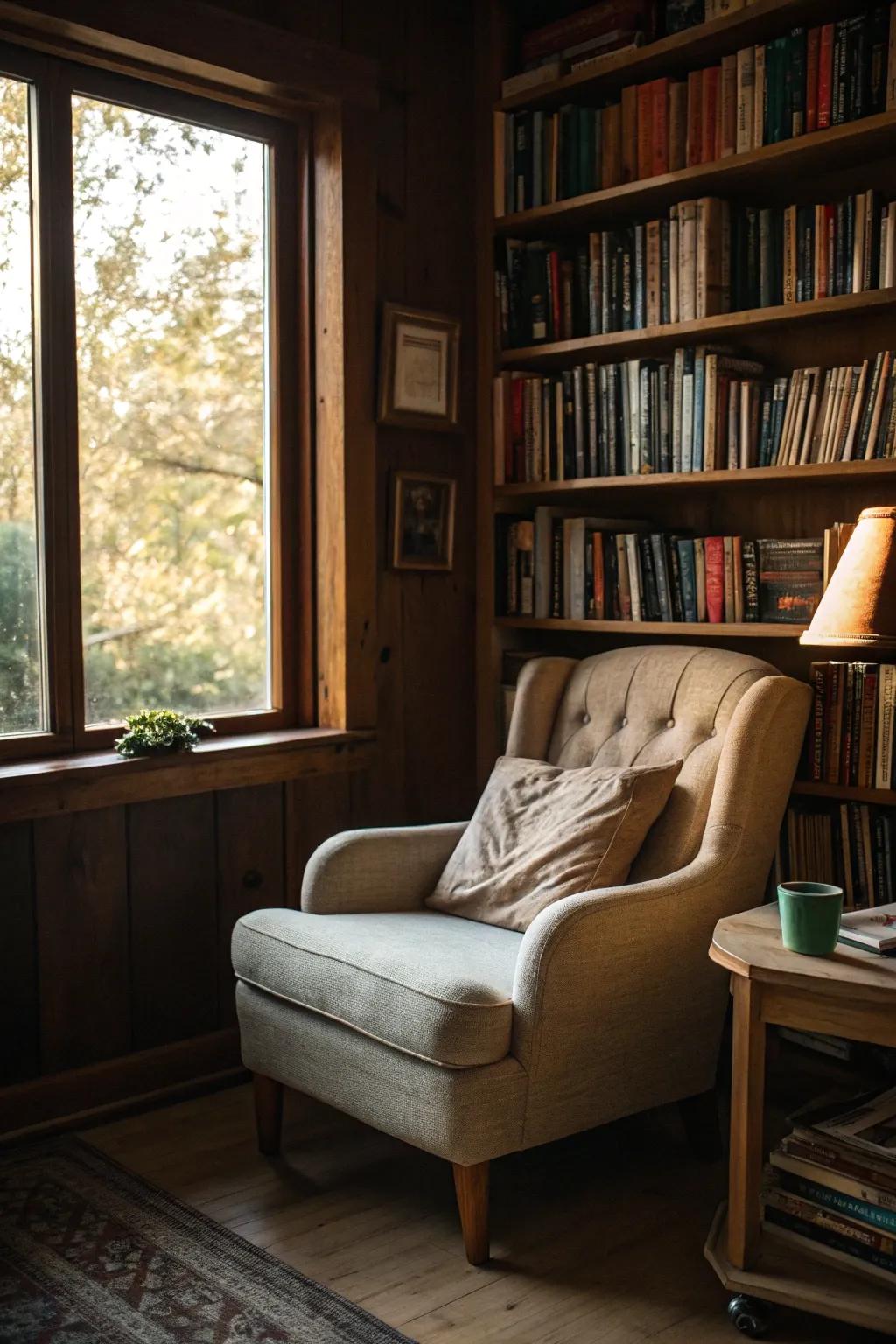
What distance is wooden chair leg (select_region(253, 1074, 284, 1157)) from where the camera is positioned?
252cm

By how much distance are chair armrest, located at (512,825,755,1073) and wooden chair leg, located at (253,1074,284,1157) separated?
64 centimetres

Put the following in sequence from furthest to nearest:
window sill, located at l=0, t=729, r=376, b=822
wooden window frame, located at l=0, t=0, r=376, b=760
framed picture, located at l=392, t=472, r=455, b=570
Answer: framed picture, located at l=392, t=472, r=455, b=570
wooden window frame, located at l=0, t=0, r=376, b=760
window sill, located at l=0, t=729, r=376, b=822

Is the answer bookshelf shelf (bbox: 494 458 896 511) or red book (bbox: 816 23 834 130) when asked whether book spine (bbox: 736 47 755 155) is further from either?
bookshelf shelf (bbox: 494 458 896 511)

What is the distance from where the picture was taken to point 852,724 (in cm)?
266

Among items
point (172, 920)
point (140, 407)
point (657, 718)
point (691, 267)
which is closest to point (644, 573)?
point (657, 718)

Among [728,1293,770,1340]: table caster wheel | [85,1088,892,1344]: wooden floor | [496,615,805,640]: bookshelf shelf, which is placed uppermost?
[496,615,805,640]: bookshelf shelf

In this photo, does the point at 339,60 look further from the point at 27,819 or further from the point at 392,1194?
the point at 392,1194

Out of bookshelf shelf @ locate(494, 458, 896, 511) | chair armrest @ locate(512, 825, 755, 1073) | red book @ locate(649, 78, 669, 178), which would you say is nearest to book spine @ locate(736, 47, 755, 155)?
red book @ locate(649, 78, 669, 178)

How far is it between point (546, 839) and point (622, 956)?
0.35m

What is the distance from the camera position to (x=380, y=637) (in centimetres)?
322

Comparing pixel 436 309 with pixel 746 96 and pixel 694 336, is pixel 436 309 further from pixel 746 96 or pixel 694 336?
pixel 746 96

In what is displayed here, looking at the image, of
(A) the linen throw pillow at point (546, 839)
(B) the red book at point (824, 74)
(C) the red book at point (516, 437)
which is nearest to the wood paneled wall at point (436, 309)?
(C) the red book at point (516, 437)

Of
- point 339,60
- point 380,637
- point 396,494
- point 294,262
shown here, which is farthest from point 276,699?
point 339,60

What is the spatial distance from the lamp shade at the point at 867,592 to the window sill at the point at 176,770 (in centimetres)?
131
